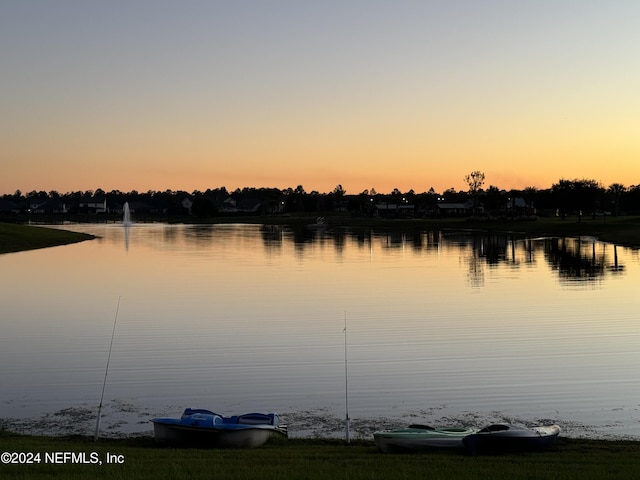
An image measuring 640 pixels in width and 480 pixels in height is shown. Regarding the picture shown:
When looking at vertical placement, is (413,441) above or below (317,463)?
below

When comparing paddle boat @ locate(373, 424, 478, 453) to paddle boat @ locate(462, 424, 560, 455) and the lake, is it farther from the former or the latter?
the lake

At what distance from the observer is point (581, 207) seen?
138625 millimetres

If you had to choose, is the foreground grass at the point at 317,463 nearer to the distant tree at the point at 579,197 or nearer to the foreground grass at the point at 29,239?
the foreground grass at the point at 29,239

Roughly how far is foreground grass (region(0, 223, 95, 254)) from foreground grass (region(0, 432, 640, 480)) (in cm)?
6824

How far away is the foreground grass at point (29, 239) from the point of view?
80.6 m

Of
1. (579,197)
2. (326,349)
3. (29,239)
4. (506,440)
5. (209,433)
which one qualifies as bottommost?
(326,349)

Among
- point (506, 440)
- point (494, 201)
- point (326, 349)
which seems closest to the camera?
point (506, 440)

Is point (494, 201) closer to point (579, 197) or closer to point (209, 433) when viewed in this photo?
point (579, 197)

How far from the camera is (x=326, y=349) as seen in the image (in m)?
24.1

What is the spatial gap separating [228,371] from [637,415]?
11027mm

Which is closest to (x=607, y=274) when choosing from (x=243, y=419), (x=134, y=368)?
(x=134, y=368)

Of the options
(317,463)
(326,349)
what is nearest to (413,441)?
(317,463)

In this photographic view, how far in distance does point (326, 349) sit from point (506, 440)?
40.2 feet

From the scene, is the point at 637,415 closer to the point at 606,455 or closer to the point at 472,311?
the point at 606,455
